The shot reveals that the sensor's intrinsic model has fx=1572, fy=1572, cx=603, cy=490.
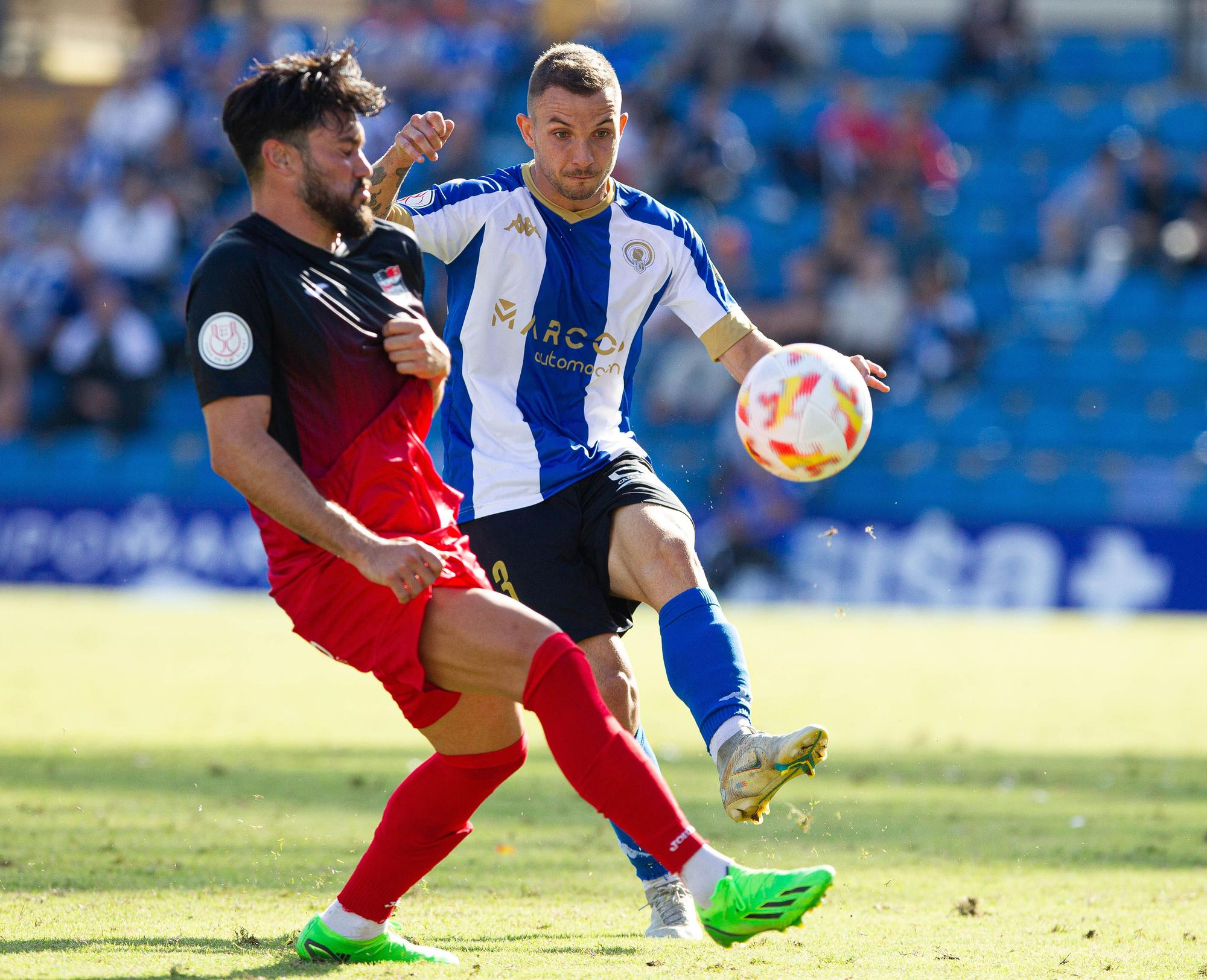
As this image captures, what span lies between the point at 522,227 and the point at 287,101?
1.28 metres

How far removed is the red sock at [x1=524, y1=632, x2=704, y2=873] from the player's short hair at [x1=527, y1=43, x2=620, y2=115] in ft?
6.02

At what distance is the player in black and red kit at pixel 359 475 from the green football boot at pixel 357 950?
57cm

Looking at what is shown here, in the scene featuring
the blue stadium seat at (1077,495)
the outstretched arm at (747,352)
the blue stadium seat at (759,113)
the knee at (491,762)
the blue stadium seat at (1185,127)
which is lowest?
the blue stadium seat at (1077,495)

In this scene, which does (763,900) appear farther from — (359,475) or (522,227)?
(522,227)

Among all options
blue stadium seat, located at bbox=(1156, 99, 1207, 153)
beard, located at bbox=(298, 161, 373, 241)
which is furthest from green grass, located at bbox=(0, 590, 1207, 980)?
blue stadium seat, located at bbox=(1156, 99, 1207, 153)

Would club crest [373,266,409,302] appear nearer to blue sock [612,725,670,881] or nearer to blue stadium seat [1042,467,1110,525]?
blue sock [612,725,670,881]

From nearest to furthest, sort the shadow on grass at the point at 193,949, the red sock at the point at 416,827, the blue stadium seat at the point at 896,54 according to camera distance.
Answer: the shadow on grass at the point at 193,949
the red sock at the point at 416,827
the blue stadium seat at the point at 896,54

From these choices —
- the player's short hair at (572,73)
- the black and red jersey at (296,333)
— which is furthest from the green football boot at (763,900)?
the player's short hair at (572,73)

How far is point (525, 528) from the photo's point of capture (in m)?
4.93

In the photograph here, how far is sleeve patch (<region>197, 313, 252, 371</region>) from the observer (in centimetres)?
376

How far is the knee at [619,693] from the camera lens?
4.75 meters

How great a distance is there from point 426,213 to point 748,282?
13099 mm

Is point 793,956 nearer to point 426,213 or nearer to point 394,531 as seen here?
point 394,531

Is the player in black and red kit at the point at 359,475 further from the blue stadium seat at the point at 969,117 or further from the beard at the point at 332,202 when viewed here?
the blue stadium seat at the point at 969,117
